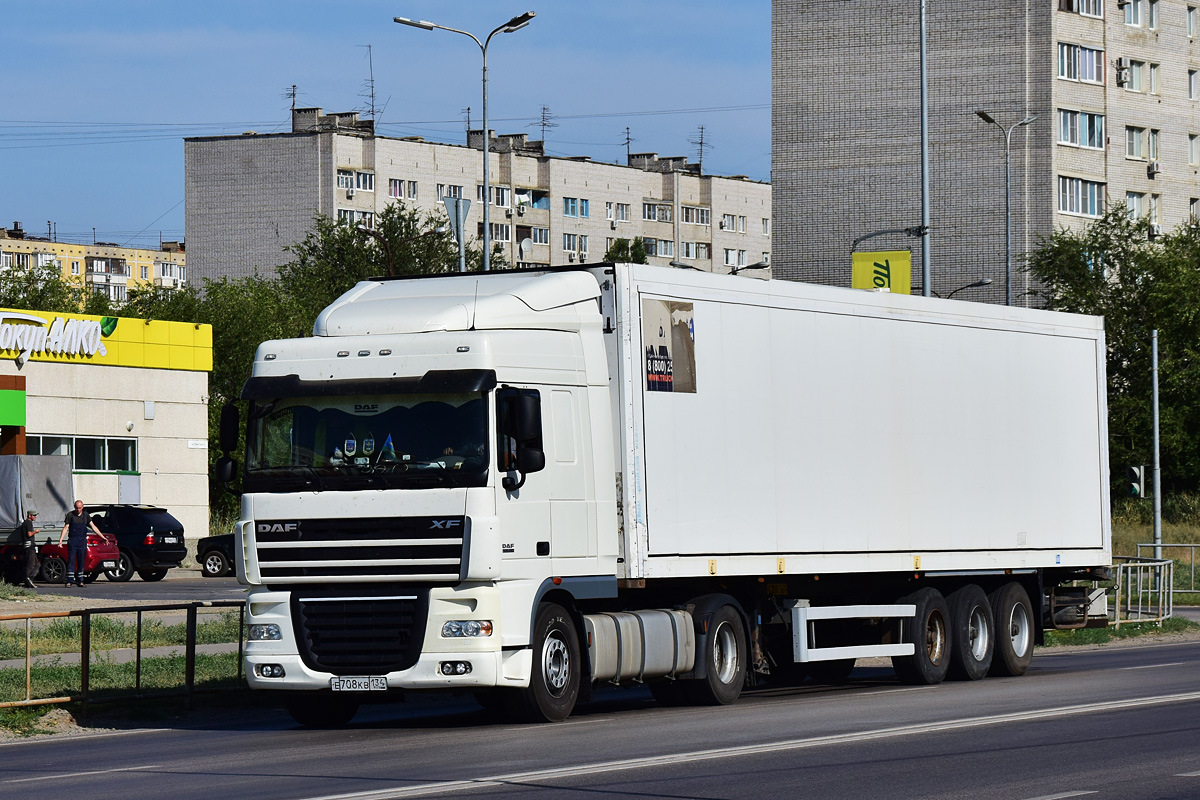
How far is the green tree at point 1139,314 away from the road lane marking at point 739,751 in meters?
49.9

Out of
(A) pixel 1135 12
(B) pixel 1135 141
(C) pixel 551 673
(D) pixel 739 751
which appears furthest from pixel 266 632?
(A) pixel 1135 12

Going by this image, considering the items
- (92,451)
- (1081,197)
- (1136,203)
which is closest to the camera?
(92,451)

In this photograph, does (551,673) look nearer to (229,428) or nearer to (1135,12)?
(229,428)

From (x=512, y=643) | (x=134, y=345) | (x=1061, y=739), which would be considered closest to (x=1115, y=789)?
(x=1061, y=739)

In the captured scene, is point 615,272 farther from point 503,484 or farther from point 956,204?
point 956,204

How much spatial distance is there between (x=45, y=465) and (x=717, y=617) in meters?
31.0

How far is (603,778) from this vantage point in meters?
11.4

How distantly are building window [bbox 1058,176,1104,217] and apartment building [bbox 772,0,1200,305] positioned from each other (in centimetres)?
7

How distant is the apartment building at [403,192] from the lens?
10000 cm

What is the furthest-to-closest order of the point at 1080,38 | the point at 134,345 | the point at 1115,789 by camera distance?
1. the point at 1080,38
2. the point at 134,345
3. the point at 1115,789

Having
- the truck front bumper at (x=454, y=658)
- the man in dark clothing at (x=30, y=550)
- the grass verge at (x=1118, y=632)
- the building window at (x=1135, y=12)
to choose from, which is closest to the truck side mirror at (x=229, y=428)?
the truck front bumper at (x=454, y=658)

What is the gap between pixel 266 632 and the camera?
1495 cm

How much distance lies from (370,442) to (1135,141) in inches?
2687

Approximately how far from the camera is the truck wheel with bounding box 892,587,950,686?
62.0 ft
